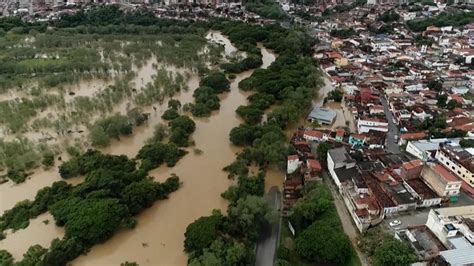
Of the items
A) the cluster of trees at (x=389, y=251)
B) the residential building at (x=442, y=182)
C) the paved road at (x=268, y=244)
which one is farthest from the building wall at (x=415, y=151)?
the paved road at (x=268, y=244)

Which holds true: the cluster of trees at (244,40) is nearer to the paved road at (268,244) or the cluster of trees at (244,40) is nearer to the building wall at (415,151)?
the building wall at (415,151)

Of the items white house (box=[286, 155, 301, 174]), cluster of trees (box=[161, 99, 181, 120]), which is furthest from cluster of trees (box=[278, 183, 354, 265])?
cluster of trees (box=[161, 99, 181, 120])

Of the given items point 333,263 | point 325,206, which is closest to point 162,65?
point 325,206

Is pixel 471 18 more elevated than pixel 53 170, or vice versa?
pixel 471 18

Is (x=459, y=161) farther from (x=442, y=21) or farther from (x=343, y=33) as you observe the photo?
(x=442, y=21)

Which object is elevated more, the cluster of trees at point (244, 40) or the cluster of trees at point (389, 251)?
the cluster of trees at point (244, 40)

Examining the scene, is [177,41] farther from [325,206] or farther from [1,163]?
[325,206]
